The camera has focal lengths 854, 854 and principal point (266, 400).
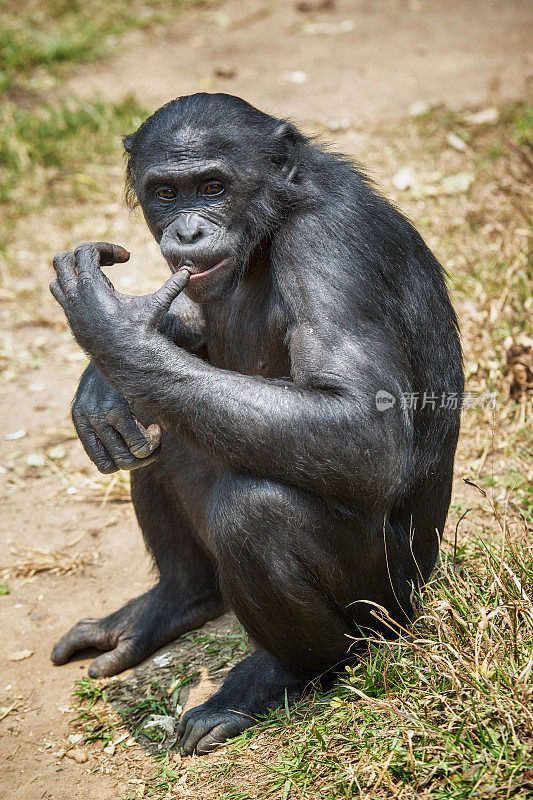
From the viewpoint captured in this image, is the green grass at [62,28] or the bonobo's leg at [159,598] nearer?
the bonobo's leg at [159,598]

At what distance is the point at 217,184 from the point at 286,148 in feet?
1.50

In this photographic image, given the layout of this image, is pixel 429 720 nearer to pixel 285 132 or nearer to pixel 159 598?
pixel 159 598

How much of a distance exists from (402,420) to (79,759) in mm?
2533

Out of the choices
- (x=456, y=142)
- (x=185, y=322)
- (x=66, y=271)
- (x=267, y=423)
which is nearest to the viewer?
(x=267, y=423)

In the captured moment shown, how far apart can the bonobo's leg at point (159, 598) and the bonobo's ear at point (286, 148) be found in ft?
6.15

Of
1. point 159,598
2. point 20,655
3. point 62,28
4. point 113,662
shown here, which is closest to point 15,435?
point 20,655

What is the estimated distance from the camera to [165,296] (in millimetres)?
4207

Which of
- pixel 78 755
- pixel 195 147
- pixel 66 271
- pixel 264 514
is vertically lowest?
pixel 78 755

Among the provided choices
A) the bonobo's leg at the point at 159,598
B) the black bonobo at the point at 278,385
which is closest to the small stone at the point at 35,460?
the bonobo's leg at the point at 159,598

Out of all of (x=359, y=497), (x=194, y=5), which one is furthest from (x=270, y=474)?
(x=194, y=5)

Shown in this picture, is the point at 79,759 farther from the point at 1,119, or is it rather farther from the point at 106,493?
the point at 1,119

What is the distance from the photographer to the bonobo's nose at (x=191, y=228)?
14.7 feet

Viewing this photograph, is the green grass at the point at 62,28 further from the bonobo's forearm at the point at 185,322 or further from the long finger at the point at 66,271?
the long finger at the point at 66,271

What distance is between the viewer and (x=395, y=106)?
1109 cm
